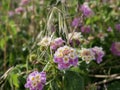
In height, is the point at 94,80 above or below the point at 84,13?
below

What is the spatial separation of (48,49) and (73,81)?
200 mm

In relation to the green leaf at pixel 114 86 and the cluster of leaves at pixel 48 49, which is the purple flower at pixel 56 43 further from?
the green leaf at pixel 114 86

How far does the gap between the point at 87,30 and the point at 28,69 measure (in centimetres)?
74

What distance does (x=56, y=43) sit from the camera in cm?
167

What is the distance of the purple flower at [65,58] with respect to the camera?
5.07ft

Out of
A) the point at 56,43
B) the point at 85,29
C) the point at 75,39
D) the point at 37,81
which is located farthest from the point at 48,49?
the point at 85,29

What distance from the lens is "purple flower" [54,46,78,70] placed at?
154 centimetres

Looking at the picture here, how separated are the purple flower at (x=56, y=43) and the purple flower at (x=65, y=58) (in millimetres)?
103

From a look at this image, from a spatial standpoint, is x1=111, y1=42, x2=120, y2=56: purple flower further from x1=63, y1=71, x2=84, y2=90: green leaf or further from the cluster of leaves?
x1=63, y1=71, x2=84, y2=90: green leaf

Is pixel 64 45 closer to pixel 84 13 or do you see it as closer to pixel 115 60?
pixel 84 13

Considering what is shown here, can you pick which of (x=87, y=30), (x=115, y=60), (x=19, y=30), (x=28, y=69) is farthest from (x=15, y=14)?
(x=28, y=69)

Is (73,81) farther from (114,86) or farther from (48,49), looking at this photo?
(114,86)

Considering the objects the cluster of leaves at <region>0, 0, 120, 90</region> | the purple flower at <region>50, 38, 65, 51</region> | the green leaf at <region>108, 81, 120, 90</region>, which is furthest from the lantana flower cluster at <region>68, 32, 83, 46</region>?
the green leaf at <region>108, 81, 120, 90</region>

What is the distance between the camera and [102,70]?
218 cm
